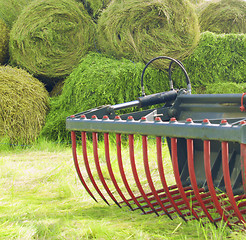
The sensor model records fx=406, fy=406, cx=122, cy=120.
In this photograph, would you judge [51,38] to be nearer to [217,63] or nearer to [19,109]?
[19,109]

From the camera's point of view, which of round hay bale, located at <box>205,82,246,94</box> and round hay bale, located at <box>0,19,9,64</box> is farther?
round hay bale, located at <box>0,19,9,64</box>

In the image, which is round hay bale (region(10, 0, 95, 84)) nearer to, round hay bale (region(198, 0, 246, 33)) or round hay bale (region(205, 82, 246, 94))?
round hay bale (region(205, 82, 246, 94))

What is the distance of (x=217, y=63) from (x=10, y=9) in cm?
287

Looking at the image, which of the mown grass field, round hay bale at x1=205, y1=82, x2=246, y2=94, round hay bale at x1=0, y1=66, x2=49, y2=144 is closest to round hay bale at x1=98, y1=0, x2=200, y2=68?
round hay bale at x1=205, y1=82, x2=246, y2=94

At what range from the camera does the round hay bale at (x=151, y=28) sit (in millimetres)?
4387

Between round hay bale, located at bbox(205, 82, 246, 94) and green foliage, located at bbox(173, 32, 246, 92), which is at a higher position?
green foliage, located at bbox(173, 32, 246, 92)

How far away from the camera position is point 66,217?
7.11 ft

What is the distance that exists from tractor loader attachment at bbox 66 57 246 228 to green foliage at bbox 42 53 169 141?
142 cm

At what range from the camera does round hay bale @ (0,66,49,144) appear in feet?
14.1

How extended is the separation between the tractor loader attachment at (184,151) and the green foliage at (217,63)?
178 cm

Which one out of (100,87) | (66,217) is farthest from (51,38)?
(66,217)

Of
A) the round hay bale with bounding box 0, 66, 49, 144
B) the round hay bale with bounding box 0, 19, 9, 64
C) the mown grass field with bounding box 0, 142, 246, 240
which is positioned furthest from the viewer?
the round hay bale with bounding box 0, 19, 9, 64

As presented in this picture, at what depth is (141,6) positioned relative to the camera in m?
4.42

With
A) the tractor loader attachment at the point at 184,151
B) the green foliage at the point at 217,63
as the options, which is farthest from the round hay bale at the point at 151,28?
the tractor loader attachment at the point at 184,151
